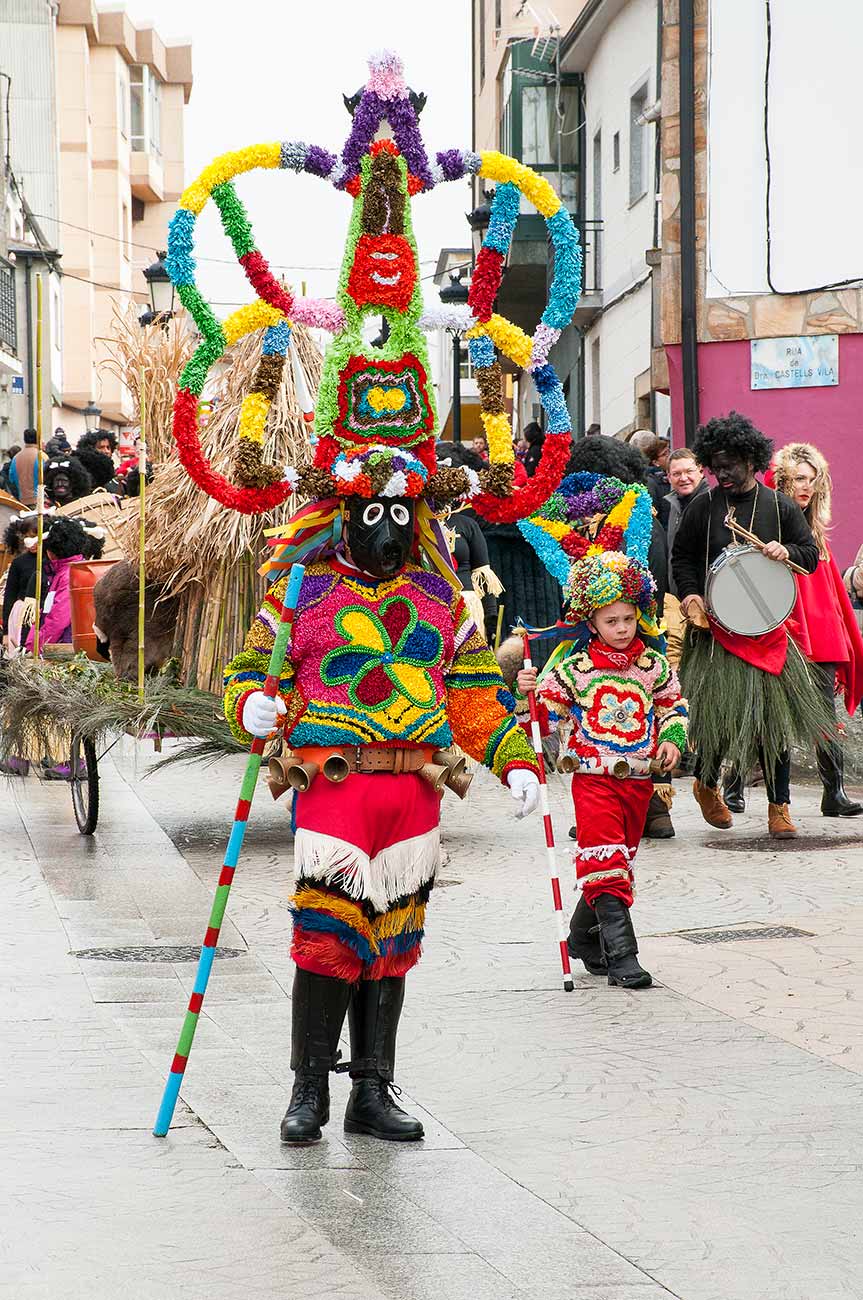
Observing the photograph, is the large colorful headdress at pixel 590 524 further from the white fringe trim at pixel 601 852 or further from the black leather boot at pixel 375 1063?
the black leather boot at pixel 375 1063

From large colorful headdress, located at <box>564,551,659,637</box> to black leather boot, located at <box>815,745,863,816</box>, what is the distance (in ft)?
12.4

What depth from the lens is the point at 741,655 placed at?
1033 centimetres

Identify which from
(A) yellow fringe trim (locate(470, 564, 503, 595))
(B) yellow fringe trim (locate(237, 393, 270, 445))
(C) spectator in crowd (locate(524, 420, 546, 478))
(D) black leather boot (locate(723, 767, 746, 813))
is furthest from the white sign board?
(B) yellow fringe trim (locate(237, 393, 270, 445))

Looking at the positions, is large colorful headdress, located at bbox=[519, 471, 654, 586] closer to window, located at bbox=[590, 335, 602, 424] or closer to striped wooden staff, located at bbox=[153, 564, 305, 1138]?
striped wooden staff, located at bbox=[153, 564, 305, 1138]

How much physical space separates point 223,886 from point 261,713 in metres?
0.46

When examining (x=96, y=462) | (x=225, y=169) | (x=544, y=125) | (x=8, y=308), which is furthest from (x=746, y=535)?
(x=8, y=308)

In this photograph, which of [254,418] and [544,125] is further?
[544,125]

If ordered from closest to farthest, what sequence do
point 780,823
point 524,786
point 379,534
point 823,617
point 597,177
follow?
1. point 379,534
2. point 524,786
3. point 780,823
4. point 823,617
5. point 597,177

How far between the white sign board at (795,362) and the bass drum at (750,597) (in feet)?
25.8

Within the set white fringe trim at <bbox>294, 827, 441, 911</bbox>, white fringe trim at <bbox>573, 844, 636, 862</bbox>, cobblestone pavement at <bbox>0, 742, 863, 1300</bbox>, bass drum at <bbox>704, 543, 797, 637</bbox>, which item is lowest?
cobblestone pavement at <bbox>0, 742, 863, 1300</bbox>

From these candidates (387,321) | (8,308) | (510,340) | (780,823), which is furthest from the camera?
(8,308)

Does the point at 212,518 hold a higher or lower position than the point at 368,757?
higher

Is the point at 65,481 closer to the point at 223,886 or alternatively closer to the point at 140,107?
the point at 223,886

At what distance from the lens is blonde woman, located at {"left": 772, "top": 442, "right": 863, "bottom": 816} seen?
1095 centimetres
